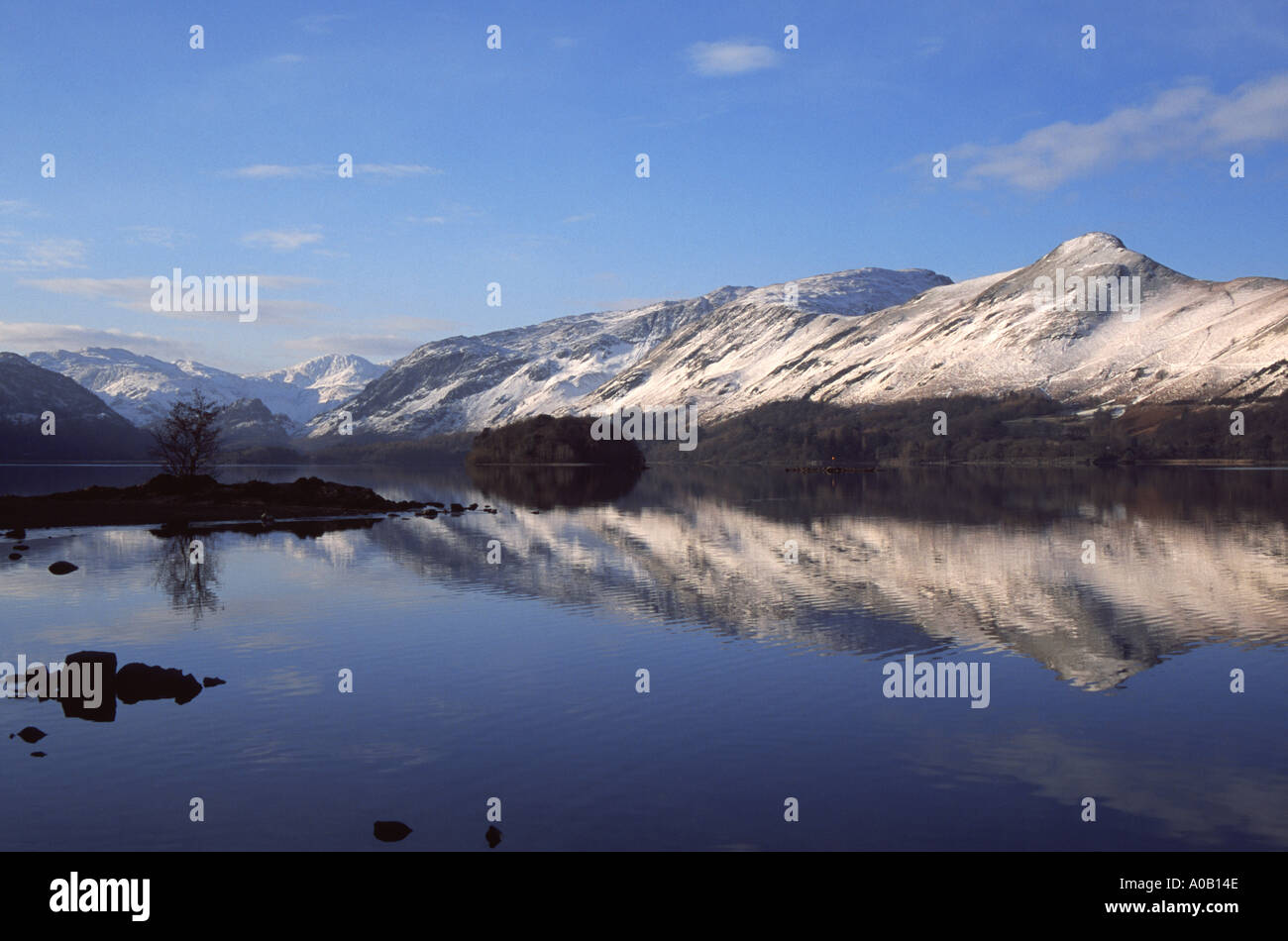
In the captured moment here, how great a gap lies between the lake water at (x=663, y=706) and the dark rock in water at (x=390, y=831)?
193 mm

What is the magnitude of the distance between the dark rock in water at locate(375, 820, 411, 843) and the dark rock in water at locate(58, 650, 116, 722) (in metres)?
12.3

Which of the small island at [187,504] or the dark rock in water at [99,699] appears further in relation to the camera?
the small island at [187,504]

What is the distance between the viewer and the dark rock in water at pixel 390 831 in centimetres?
2038

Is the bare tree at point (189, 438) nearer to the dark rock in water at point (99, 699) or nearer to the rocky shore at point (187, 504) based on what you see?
the rocky shore at point (187, 504)

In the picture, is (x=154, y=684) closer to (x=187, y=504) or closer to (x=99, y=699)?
(x=99, y=699)

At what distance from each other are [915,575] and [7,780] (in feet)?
159

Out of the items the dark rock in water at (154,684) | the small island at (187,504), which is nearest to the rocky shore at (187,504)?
the small island at (187,504)

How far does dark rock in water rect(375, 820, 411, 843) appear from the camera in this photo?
20.4 meters

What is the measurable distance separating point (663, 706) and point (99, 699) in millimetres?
16566

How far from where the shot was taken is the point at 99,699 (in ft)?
99.2

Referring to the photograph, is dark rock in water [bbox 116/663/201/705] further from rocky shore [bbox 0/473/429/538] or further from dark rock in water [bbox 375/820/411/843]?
rocky shore [bbox 0/473/429/538]

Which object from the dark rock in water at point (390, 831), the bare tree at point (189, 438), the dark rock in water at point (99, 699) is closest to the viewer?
the dark rock in water at point (390, 831)
